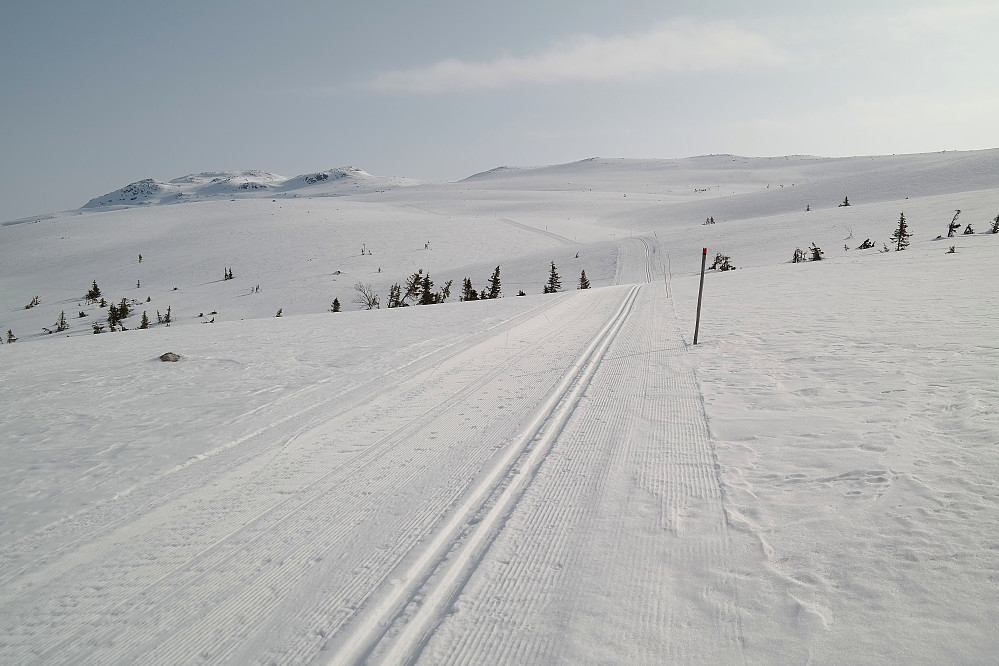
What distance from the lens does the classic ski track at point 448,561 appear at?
2.59 m

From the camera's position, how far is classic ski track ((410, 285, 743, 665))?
2.51 meters

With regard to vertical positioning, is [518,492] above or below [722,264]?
below

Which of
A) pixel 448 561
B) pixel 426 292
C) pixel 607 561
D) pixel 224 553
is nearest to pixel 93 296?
pixel 426 292

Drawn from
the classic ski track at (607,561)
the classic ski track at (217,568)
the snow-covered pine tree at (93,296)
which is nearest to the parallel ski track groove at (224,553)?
the classic ski track at (217,568)

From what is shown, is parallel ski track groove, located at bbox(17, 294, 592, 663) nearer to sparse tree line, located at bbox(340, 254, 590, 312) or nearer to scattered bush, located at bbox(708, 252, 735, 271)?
sparse tree line, located at bbox(340, 254, 590, 312)

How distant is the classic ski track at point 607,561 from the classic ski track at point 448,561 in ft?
0.32

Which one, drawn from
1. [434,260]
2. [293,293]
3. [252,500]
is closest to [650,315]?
[252,500]

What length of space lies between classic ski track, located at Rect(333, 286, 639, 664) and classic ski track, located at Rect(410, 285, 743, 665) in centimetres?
10

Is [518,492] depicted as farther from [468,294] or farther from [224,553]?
[468,294]

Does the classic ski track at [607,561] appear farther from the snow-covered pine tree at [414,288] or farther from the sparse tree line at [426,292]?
the snow-covered pine tree at [414,288]

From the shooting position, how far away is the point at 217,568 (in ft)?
10.7

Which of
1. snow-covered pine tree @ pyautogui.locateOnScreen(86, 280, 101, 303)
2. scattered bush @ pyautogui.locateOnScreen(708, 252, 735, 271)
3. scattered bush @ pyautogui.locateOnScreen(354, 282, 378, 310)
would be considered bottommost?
snow-covered pine tree @ pyautogui.locateOnScreen(86, 280, 101, 303)

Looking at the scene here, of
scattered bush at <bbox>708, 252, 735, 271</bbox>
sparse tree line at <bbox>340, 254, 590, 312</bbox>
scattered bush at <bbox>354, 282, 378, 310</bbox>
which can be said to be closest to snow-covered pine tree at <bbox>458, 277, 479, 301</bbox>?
sparse tree line at <bbox>340, 254, 590, 312</bbox>

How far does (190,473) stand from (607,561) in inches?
156
